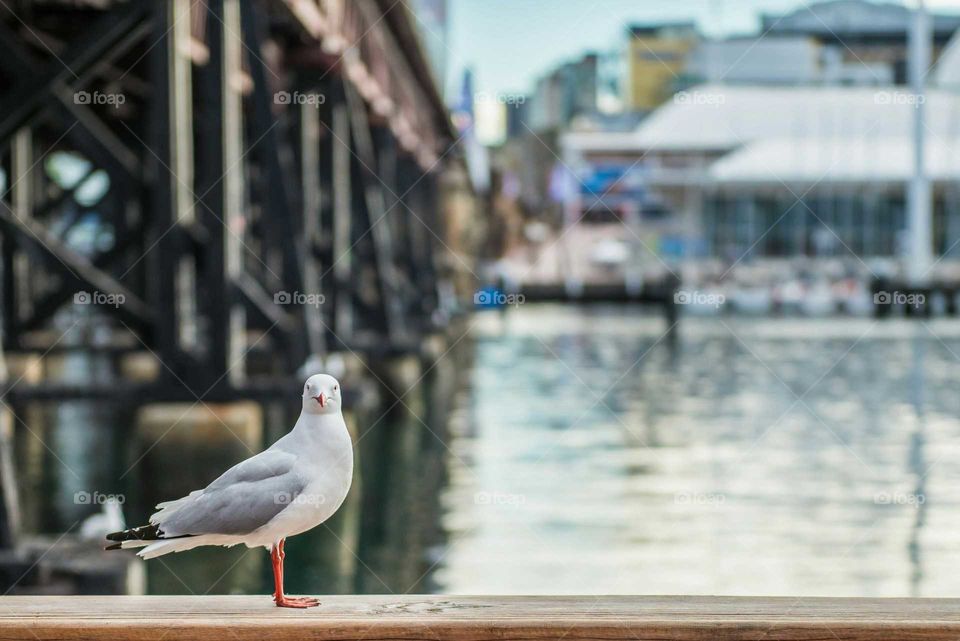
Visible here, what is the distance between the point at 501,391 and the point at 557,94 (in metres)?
54.2

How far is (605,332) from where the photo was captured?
101ft

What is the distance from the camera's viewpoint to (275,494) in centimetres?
266

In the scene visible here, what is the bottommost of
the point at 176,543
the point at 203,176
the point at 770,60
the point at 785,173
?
the point at 176,543

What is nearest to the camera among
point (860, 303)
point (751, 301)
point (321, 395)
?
point (321, 395)

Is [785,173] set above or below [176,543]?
above

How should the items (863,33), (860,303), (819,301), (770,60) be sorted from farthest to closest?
(770,60), (863,33), (819,301), (860,303)

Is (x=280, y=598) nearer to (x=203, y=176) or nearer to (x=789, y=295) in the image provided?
(x=203, y=176)

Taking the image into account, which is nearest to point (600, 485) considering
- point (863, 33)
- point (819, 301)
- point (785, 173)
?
point (819, 301)

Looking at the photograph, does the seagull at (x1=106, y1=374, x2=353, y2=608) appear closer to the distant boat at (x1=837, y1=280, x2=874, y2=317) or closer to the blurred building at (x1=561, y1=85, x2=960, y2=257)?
the distant boat at (x1=837, y1=280, x2=874, y2=317)

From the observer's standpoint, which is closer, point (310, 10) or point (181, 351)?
point (181, 351)

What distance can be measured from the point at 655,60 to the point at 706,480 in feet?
227

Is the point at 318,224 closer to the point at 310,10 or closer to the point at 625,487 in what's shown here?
the point at 310,10

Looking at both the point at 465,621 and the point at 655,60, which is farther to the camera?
the point at 655,60

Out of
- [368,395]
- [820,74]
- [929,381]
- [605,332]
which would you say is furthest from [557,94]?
[368,395]
